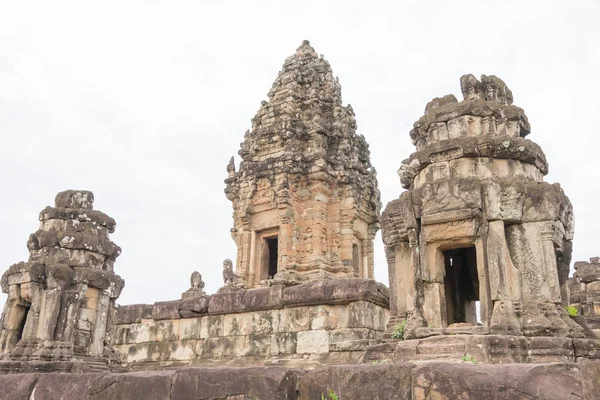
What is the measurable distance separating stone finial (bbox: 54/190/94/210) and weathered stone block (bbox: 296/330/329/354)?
4.75 meters

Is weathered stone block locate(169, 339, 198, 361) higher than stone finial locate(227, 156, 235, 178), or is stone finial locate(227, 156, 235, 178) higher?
stone finial locate(227, 156, 235, 178)

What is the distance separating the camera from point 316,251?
18.9m

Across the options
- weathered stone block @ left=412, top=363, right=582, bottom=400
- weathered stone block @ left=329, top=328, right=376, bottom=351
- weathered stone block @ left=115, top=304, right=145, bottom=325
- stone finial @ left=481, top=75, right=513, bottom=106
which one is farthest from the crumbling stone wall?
weathered stone block @ left=412, top=363, right=582, bottom=400

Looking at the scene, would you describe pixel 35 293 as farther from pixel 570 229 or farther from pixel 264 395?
pixel 570 229

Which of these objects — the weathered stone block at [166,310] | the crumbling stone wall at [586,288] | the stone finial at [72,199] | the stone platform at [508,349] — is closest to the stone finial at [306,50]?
the crumbling stone wall at [586,288]

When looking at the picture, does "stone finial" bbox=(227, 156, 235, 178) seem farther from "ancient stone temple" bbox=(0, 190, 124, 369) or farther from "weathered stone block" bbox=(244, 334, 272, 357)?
"weathered stone block" bbox=(244, 334, 272, 357)

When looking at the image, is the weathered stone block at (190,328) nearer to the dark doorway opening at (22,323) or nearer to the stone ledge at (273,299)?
the stone ledge at (273,299)

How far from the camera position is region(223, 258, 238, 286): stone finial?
18.1 meters

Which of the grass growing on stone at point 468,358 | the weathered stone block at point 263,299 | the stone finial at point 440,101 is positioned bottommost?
the grass growing on stone at point 468,358

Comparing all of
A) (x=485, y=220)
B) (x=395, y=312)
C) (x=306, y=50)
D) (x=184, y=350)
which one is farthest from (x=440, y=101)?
(x=306, y=50)

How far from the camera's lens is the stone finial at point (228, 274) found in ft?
59.3

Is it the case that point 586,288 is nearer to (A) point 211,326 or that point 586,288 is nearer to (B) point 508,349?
(B) point 508,349

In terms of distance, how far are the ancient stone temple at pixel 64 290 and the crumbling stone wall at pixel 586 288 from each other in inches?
499

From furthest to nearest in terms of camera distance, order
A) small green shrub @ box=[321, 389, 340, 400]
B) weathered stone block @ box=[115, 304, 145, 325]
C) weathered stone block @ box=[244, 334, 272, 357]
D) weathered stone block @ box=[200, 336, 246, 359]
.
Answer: weathered stone block @ box=[115, 304, 145, 325], weathered stone block @ box=[200, 336, 246, 359], weathered stone block @ box=[244, 334, 272, 357], small green shrub @ box=[321, 389, 340, 400]
